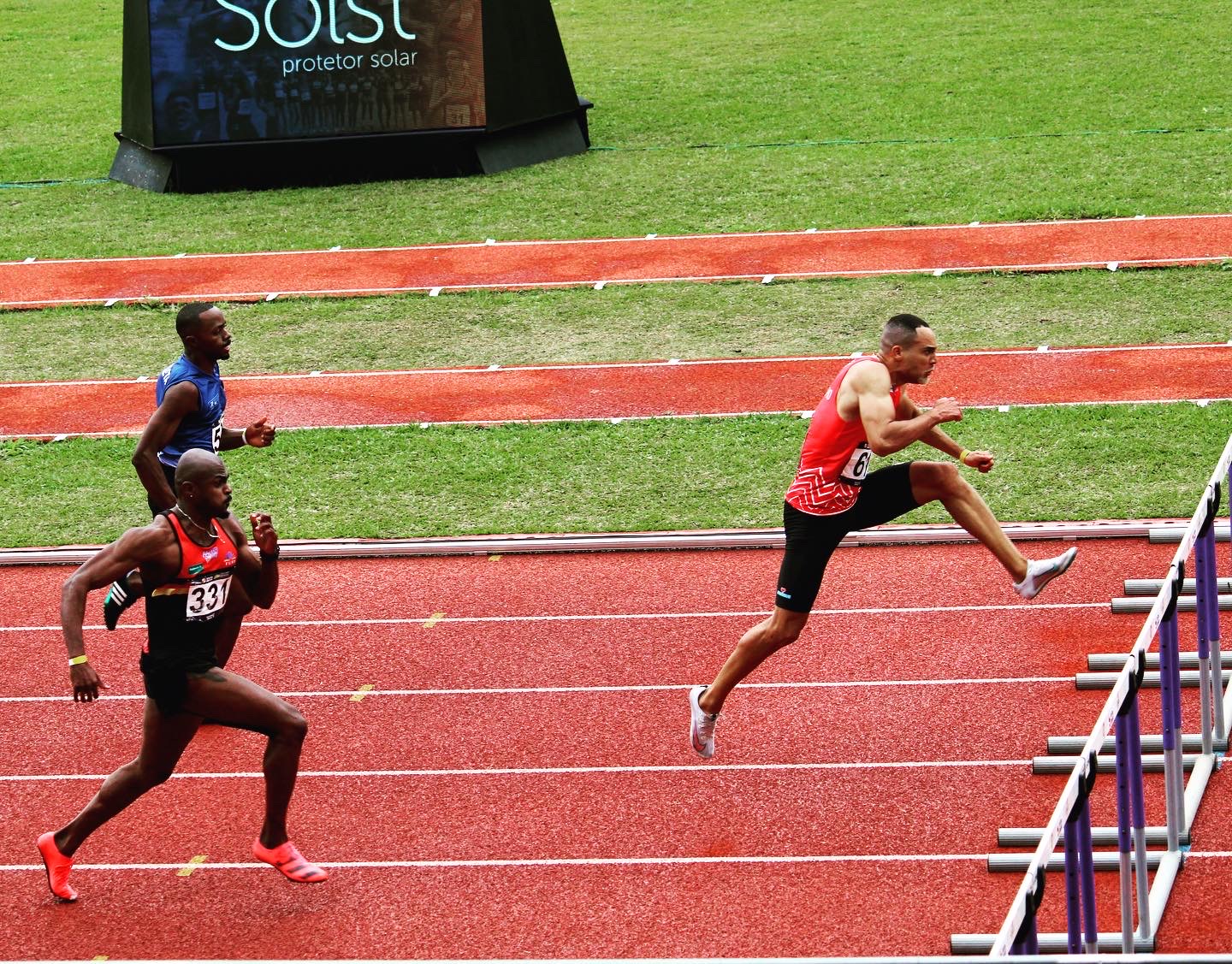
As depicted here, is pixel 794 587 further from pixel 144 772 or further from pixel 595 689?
pixel 144 772

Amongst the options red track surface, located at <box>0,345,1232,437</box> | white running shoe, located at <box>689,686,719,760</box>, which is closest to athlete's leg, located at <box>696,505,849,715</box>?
white running shoe, located at <box>689,686,719,760</box>

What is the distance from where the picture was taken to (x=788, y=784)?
23.6ft

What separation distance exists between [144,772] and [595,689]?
2.51 m

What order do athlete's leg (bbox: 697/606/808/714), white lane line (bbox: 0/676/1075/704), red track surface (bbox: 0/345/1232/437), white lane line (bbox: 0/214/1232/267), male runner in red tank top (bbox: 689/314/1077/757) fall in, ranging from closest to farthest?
male runner in red tank top (bbox: 689/314/1077/757) → athlete's leg (bbox: 697/606/808/714) → white lane line (bbox: 0/676/1075/704) → red track surface (bbox: 0/345/1232/437) → white lane line (bbox: 0/214/1232/267)

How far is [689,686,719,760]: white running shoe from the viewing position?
7219mm

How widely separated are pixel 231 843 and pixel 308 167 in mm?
14293

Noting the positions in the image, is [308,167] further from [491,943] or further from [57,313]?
[491,943]

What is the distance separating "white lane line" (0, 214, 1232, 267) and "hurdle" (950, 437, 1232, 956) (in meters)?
10.1

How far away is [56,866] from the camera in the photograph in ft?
21.3

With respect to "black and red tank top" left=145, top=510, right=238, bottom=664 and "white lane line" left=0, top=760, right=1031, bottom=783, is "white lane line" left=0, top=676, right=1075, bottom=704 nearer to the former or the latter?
"white lane line" left=0, top=760, right=1031, bottom=783

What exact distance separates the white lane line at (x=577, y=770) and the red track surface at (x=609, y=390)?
18.1 ft

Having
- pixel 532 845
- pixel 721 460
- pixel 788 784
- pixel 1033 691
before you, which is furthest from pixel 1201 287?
pixel 532 845

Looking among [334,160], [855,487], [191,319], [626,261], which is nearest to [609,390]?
[626,261]

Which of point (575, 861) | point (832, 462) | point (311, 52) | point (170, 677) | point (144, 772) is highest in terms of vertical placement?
point (311, 52)
